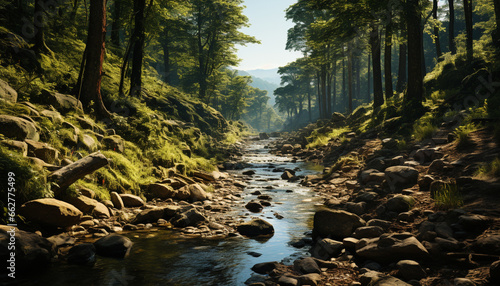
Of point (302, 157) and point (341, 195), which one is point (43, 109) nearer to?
point (341, 195)

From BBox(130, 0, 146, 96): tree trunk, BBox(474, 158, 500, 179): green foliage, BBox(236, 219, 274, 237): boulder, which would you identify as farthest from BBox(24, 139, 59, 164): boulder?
BBox(130, 0, 146, 96): tree trunk

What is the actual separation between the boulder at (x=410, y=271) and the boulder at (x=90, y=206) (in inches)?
220

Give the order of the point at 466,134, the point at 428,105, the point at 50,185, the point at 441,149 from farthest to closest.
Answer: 1. the point at 428,105
2. the point at 441,149
3. the point at 466,134
4. the point at 50,185

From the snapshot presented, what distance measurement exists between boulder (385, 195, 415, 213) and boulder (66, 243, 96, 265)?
17.8 feet

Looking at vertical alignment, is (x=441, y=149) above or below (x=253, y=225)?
above

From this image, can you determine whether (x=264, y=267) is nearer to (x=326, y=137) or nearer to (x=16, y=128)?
(x=16, y=128)

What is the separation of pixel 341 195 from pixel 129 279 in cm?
649

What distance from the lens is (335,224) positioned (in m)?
5.53

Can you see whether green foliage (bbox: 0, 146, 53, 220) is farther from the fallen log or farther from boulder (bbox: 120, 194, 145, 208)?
boulder (bbox: 120, 194, 145, 208)

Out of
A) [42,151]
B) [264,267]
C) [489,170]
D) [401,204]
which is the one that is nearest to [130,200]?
[42,151]

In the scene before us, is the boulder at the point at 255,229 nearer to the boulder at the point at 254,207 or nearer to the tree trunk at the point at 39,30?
the boulder at the point at 254,207

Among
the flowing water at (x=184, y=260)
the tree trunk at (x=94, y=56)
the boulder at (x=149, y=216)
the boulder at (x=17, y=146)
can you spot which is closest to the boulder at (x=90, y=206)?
the boulder at (x=149, y=216)

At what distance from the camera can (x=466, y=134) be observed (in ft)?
25.1

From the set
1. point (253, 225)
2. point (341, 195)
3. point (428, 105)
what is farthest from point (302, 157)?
point (253, 225)
